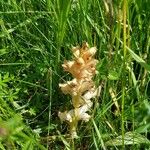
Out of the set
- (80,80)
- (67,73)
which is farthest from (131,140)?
(67,73)

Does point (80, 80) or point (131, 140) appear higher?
point (80, 80)

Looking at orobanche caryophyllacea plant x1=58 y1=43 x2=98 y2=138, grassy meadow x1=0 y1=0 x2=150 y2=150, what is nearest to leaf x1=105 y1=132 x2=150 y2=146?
grassy meadow x1=0 y1=0 x2=150 y2=150

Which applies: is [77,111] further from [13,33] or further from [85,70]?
[13,33]

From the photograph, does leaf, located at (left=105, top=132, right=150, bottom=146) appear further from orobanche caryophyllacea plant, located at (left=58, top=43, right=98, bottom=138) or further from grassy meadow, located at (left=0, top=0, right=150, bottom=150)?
orobanche caryophyllacea plant, located at (left=58, top=43, right=98, bottom=138)

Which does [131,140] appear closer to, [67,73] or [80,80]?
[80,80]

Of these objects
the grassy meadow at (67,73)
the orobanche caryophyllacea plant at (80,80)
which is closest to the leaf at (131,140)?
the grassy meadow at (67,73)
